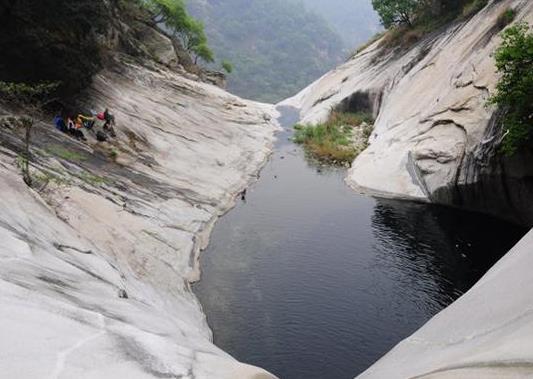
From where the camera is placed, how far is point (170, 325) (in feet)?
48.2

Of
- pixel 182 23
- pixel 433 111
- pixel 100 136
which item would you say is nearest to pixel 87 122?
pixel 100 136

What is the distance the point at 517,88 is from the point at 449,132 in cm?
811

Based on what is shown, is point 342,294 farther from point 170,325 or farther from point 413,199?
point 413,199

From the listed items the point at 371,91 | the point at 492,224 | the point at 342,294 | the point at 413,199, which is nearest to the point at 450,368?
the point at 342,294

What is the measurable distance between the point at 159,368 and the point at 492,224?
23.0 meters

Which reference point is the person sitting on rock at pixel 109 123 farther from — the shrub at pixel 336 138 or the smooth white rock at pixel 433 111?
the shrub at pixel 336 138

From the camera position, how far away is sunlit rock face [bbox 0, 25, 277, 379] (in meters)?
10.1

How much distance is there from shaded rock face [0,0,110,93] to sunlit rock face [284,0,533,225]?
1864cm

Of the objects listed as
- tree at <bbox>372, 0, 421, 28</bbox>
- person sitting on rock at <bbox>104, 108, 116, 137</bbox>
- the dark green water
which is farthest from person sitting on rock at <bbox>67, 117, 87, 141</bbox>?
tree at <bbox>372, 0, 421, 28</bbox>

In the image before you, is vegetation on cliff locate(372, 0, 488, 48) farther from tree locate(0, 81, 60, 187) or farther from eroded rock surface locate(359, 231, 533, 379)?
eroded rock surface locate(359, 231, 533, 379)

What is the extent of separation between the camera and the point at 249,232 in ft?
92.8

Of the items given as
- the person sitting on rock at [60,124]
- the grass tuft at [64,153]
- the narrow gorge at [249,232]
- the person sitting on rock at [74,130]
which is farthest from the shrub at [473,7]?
the grass tuft at [64,153]

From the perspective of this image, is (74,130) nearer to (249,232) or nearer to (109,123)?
(109,123)

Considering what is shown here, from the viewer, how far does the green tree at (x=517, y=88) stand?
83.1ft
